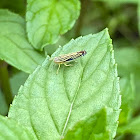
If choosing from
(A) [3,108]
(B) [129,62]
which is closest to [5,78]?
(A) [3,108]

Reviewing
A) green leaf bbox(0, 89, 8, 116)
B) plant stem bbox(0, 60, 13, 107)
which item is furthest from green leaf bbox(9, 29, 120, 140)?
green leaf bbox(0, 89, 8, 116)

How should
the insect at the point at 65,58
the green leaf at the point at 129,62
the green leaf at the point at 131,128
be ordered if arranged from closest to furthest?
1. the insect at the point at 65,58
2. the green leaf at the point at 131,128
3. the green leaf at the point at 129,62

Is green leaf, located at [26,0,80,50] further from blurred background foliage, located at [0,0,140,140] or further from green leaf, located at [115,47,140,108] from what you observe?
green leaf, located at [115,47,140,108]

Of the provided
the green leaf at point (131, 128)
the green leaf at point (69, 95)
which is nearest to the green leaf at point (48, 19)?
the green leaf at point (69, 95)

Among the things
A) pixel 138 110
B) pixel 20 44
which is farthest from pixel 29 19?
pixel 138 110

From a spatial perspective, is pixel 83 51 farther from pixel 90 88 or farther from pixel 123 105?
pixel 123 105

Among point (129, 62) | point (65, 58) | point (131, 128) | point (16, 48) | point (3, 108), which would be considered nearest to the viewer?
point (65, 58)

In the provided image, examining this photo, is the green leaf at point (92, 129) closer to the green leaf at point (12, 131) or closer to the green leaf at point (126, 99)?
the green leaf at point (12, 131)

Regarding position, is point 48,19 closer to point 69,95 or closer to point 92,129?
point 69,95
